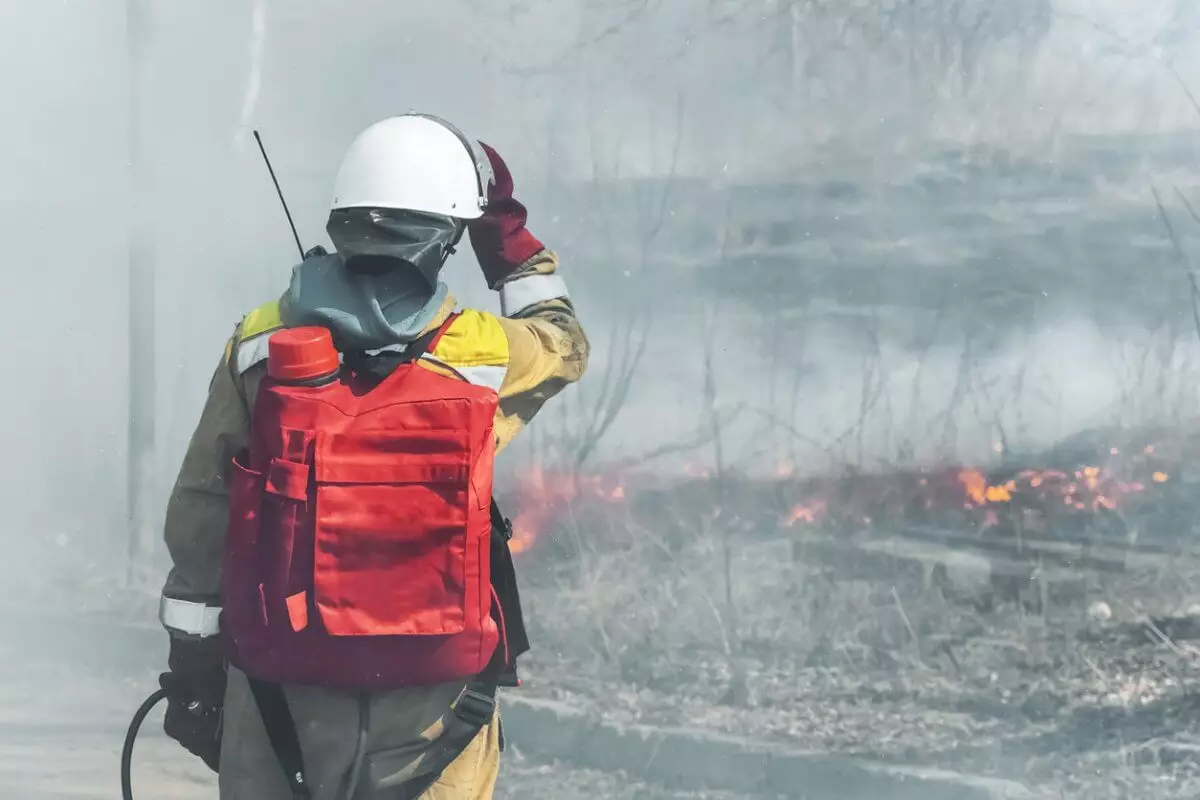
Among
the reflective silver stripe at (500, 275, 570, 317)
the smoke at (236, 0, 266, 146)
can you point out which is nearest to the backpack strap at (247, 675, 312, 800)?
the reflective silver stripe at (500, 275, 570, 317)

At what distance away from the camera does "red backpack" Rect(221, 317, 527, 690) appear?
1.72 meters

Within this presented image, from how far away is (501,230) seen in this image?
2111 mm

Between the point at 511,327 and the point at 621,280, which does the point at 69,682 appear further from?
the point at 511,327

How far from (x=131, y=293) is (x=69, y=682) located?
Answer: 1.20 m

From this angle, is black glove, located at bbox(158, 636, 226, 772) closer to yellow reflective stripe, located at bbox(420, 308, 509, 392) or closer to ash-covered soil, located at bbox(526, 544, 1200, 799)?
yellow reflective stripe, located at bbox(420, 308, 509, 392)

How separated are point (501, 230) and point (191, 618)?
2.72ft

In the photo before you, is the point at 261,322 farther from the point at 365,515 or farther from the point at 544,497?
the point at 544,497

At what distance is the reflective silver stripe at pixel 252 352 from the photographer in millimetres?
1837

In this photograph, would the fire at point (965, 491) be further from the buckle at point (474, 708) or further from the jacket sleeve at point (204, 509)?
the jacket sleeve at point (204, 509)

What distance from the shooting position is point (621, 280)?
11.1ft

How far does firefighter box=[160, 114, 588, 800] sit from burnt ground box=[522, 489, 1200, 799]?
1299 mm

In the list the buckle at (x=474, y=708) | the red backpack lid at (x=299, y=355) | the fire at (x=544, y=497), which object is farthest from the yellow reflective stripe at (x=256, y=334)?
the fire at (x=544, y=497)

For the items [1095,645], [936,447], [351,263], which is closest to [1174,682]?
[1095,645]

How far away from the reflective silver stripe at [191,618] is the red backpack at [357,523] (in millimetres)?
166
